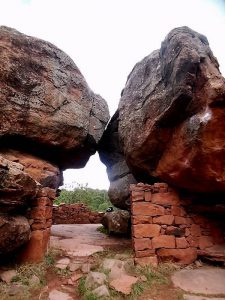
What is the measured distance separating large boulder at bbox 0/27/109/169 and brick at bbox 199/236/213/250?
453 cm

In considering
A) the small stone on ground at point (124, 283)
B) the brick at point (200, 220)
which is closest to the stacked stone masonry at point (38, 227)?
the small stone on ground at point (124, 283)

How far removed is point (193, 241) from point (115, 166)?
4540mm

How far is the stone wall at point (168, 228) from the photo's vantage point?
535cm

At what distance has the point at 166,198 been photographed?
5793mm

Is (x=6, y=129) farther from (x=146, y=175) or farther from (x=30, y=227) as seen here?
(x=146, y=175)

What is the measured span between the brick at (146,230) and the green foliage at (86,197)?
14004 millimetres

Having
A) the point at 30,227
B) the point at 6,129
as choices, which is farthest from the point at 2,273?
the point at 6,129

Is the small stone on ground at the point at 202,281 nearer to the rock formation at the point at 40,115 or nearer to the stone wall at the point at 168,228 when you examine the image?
the stone wall at the point at 168,228

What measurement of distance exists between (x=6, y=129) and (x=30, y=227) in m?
2.89

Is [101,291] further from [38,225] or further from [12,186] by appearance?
[12,186]

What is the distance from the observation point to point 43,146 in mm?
7629

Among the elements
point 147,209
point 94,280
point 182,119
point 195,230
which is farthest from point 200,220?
point 94,280

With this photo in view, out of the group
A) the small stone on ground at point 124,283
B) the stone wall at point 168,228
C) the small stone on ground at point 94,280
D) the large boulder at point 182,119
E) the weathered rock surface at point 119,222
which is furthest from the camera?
the weathered rock surface at point 119,222

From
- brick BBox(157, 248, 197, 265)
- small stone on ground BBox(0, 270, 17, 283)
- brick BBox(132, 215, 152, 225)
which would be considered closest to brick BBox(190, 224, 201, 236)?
brick BBox(157, 248, 197, 265)
